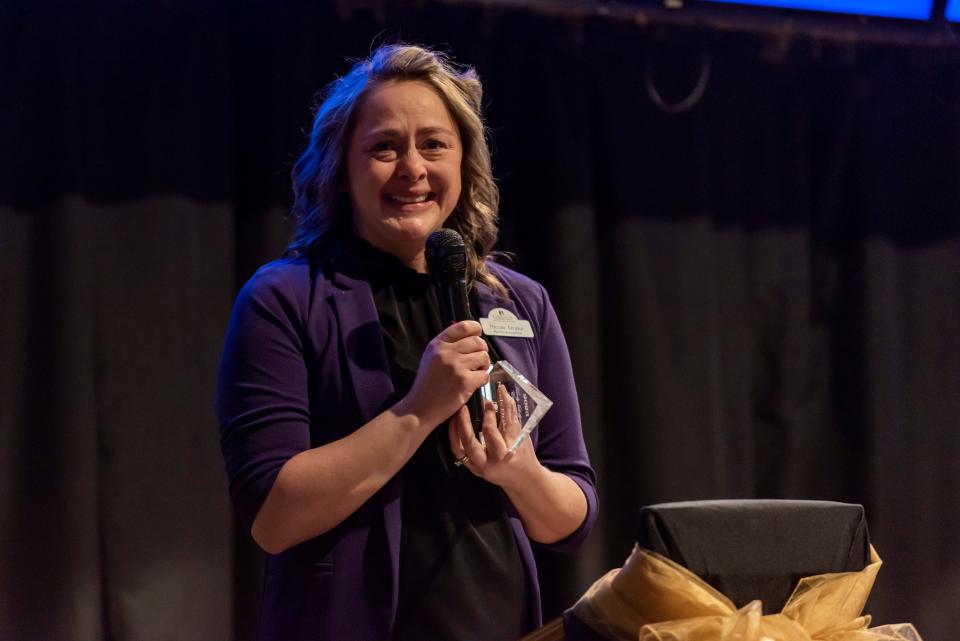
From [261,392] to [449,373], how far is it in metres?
0.28

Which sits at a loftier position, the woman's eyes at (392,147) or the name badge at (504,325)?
the woman's eyes at (392,147)

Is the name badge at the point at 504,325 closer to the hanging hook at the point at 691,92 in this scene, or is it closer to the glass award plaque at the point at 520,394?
the glass award plaque at the point at 520,394

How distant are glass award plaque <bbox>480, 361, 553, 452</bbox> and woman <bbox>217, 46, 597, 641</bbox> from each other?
0.08 ft

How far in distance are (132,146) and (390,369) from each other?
1.61 meters

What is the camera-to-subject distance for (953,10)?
3.41 metres

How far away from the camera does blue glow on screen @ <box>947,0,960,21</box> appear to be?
3.39 meters

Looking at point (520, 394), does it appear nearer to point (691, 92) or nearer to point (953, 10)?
point (691, 92)

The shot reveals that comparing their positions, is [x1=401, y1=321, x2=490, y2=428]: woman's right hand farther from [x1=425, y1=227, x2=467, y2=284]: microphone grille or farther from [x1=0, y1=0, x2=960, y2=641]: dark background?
[x1=0, y1=0, x2=960, y2=641]: dark background

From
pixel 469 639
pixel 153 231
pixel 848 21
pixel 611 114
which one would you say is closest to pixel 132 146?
pixel 153 231

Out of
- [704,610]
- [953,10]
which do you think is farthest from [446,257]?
[953,10]

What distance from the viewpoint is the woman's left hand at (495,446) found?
1.47m

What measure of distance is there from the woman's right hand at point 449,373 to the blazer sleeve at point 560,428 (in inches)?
12.7

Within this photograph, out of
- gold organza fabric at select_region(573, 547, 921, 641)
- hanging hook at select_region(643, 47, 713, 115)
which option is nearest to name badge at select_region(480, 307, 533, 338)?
gold organza fabric at select_region(573, 547, 921, 641)

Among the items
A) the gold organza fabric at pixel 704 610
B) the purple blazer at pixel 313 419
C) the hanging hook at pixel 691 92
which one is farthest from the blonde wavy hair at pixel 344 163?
the hanging hook at pixel 691 92
